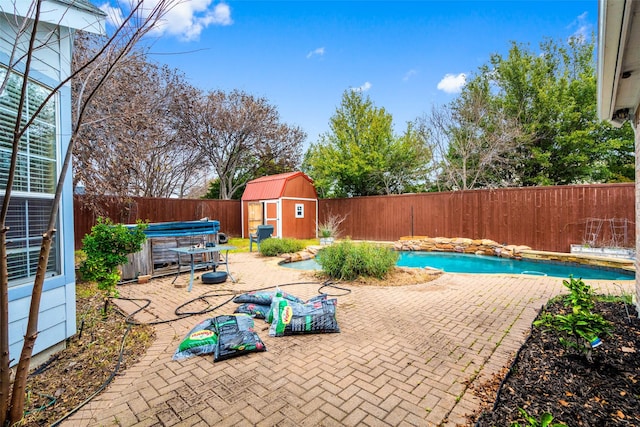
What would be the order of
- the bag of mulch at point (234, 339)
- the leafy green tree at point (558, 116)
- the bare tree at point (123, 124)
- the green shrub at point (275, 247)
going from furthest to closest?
the leafy green tree at point (558, 116)
the green shrub at point (275, 247)
the bare tree at point (123, 124)
the bag of mulch at point (234, 339)

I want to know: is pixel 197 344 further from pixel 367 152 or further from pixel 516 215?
pixel 367 152

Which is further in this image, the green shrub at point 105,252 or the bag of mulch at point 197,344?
the green shrub at point 105,252

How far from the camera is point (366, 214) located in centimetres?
1252

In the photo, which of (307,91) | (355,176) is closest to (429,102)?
(355,176)

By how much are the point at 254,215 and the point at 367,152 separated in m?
5.84

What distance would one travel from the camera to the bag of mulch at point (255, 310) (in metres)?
3.39

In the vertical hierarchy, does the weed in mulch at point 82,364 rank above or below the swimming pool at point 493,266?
above

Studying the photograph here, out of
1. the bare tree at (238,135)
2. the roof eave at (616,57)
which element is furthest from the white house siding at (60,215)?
the bare tree at (238,135)

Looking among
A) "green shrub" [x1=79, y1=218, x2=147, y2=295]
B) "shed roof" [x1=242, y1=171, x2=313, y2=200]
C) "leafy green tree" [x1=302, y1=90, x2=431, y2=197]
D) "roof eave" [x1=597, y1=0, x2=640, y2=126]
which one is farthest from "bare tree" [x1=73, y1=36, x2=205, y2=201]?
"leafy green tree" [x1=302, y1=90, x2=431, y2=197]

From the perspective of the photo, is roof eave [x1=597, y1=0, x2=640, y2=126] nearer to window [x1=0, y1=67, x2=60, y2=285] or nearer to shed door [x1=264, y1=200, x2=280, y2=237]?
window [x1=0, y1=67, x2=60, y2=285]

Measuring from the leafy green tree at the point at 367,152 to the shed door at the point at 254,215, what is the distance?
11.2 ft

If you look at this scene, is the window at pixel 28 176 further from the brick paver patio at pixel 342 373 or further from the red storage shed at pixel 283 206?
the red storage shed at pixel 283 206

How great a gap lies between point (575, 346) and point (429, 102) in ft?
41.5

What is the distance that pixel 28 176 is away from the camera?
231 centimetres
